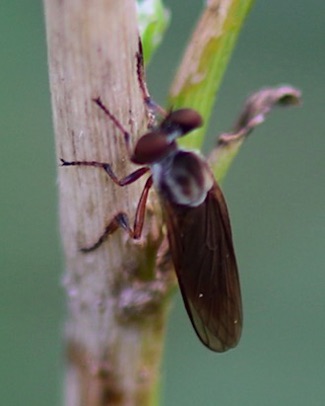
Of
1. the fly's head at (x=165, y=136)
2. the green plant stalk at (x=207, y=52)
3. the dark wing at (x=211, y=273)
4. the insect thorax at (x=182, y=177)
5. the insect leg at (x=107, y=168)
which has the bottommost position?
the dark wing at (x=211, y=273)

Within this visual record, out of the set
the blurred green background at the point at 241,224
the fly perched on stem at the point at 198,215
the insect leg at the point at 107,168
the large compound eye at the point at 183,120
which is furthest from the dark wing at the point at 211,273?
the blurred green background at the point at 241,224

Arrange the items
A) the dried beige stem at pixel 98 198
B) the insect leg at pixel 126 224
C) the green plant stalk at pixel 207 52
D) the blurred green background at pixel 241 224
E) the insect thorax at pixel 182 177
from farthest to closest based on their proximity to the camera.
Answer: the blurred green background at pixel 241 224, the insect thorax at pixel 182 177, the green plant stalk at pixel 207 52, the insect leg at pixel 126 224, the dried beige stem at pixel 98 198

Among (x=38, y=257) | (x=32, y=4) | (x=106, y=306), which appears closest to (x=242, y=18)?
(x=106, y=306)

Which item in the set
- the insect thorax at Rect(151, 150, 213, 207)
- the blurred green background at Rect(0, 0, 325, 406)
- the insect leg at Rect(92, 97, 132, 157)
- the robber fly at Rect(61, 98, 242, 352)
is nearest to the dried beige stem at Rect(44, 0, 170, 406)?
the insect leg at Rect(92, 97, 132, 157)

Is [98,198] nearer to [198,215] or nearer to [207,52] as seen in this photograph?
[207,52]

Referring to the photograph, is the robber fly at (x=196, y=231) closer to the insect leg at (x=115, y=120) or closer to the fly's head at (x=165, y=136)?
the fly's head at (x=165, y=136)

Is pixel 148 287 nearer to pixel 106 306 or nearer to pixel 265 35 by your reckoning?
pixel 106 306

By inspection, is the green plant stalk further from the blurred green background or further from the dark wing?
the blurred green background

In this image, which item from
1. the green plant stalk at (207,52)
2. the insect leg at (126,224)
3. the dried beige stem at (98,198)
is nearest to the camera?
the dried beige stem at (98,198)
